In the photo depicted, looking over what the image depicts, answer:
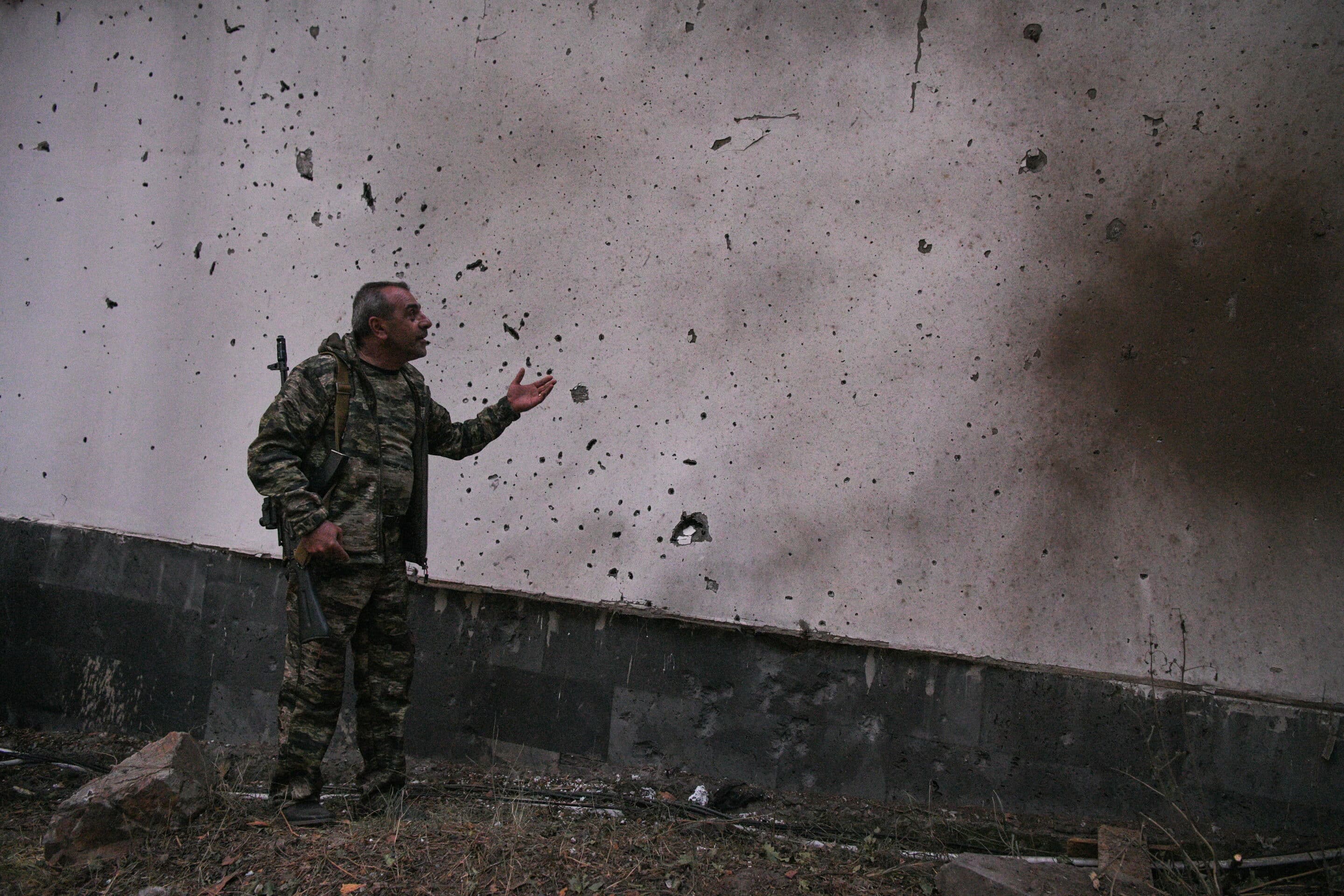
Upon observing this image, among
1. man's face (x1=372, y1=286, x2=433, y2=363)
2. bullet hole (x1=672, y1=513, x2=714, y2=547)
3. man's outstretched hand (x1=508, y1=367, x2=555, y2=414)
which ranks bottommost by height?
bullet hole (x1=672, y1=513, x2=714, y2=547)

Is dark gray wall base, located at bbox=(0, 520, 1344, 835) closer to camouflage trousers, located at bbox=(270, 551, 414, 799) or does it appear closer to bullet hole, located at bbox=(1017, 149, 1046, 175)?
camouflage trousers, located at bbox=(270, 551, 414, 799)

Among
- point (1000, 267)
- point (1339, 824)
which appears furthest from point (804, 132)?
point (1339, 824)

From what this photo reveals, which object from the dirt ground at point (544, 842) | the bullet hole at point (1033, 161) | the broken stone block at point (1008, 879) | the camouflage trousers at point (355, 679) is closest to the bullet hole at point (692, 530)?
the dirt ground at point (544, 842)

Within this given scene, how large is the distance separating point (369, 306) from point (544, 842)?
6.49 feet

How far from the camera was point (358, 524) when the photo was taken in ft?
9.74

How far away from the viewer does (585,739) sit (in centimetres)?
368

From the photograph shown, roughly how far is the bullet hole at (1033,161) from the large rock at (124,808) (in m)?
3.87

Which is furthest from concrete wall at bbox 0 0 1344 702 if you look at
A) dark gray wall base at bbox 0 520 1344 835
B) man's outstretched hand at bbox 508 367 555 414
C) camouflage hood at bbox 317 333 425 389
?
camouflage hood at bbox 317 333 425 389

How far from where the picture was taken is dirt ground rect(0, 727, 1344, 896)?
267 centimetres

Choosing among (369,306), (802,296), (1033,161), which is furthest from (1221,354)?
(369,306)

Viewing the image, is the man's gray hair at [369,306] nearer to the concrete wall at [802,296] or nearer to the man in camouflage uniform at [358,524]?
the man in camouflage uniform at [358,524]

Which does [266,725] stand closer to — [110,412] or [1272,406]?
[110,412]

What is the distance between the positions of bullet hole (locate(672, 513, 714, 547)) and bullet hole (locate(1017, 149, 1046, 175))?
192 cm

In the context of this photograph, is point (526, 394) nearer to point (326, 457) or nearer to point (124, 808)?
point (326, 457)
